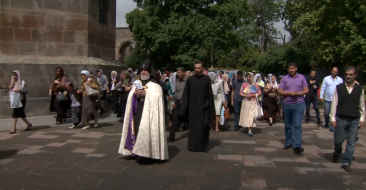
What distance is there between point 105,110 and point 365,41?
1564 centimetres

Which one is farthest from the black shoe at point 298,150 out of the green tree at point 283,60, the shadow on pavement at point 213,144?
the green tree at point 283,60

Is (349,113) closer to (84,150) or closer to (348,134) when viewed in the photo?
(348,134)

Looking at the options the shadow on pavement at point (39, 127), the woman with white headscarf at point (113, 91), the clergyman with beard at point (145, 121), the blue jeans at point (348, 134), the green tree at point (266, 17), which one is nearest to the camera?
the blue jeans at point (348, 134)

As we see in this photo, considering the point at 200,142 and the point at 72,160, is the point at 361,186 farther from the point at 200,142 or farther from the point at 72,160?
the point at 72,160

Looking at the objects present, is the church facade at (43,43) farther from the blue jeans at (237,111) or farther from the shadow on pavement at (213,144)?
the shadow on pavement at (213,144)

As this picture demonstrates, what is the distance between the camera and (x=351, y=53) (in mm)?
21016

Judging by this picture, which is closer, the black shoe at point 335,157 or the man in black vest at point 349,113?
the man in black vest at point 349,113

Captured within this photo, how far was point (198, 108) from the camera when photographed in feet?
23.1

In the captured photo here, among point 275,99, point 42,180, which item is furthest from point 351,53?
point 42,180

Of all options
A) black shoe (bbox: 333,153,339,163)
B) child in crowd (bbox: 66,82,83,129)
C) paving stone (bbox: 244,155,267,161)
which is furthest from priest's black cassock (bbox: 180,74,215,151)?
child in crowd (bbox: 66,82,83,129)

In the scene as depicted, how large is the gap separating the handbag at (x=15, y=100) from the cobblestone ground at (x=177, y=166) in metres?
0.78

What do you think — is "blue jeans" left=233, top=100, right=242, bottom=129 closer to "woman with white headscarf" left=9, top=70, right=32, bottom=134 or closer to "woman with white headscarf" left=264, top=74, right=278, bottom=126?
"woman with white headscarf" left=264, top=74, right=278, bottom=126

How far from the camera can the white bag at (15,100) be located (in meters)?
8.66

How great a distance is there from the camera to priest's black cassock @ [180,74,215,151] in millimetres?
6961
